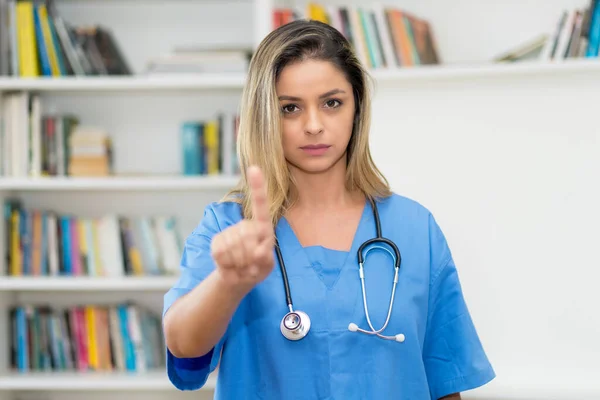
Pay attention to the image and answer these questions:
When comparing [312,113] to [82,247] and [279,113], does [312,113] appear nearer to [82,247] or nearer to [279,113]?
[279,113]

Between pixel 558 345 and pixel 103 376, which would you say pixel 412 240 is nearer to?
pixel 558 345

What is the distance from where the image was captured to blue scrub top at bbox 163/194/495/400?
45.9 inches

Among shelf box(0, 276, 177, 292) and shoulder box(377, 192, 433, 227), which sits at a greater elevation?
shoulder box(377, 192, 433, 227)

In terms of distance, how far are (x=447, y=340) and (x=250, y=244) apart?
1.78 feet

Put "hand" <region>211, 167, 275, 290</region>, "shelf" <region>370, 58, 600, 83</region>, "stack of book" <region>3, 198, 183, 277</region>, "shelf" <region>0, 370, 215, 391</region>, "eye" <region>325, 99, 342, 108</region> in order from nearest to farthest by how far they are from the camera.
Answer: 1. "hand" <region>211, 167, 275, 290</region>
2. "eye" <region>325, 99, 342, 108</region>
3. "shelf" <region>370, 58, 600, 83</region>
4. "shelf" <region>0, 370, 215, 391</region>
5. "stack of book" <region>3, 198, 183, 277</region>

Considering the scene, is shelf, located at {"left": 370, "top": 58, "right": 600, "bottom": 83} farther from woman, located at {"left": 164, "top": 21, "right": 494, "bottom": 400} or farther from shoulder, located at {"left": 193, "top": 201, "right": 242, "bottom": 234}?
shoulder, located at {"left": 193, "top": 201, "right": 242, "bottom": 234}

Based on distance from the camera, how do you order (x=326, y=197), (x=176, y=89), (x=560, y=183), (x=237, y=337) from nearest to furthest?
1. (x=237, y=337)
2. (x=326, y=197)
3. (x=560, y=183)
4. (x=176, y=89)

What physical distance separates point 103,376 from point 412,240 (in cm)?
164

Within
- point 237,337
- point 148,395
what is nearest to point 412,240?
point 237,337

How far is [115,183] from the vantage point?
2506 millimetres

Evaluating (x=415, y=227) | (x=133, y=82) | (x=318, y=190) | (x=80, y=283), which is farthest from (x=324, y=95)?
(x=80, y=283)

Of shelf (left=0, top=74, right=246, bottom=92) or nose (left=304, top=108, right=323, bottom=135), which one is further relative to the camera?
shelf (left=0, top=74, right=246, bottom=92)

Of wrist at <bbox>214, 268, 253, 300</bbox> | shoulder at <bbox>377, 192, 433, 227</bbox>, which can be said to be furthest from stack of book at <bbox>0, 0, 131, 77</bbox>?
wrist at <bbox>214, 268, 253, 300</bbox>

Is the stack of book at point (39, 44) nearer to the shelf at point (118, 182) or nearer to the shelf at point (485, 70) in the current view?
the shelf at point (118, 182)
